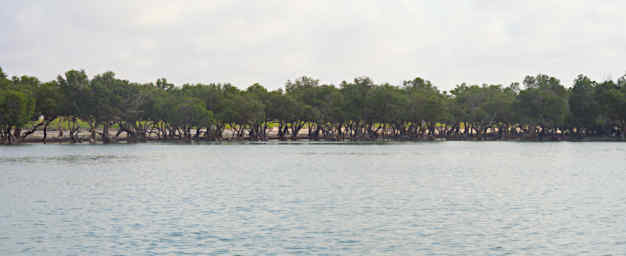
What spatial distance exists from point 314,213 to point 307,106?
119m

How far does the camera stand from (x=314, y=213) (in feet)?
105

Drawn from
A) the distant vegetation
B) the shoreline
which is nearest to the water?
the distant vegetation

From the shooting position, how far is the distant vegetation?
130750mm

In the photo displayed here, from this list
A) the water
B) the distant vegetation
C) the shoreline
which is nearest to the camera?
the water

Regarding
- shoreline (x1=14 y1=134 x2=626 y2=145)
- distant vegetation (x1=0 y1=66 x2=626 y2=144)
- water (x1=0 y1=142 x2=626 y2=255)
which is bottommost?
water (x1=0 y1=142 x2=626 y2=255)

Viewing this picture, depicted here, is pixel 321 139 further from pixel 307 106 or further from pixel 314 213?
pixel 314 213

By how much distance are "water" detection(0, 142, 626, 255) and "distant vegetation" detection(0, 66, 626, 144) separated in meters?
76.9

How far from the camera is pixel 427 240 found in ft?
81.3

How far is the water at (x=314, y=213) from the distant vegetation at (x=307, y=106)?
3030 inches

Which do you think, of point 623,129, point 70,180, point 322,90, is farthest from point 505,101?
point 70,180

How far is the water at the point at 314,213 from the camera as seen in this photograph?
23844 millimetres

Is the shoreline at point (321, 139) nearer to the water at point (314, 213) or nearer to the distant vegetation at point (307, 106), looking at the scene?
the distant vegetation at point (307, 106)

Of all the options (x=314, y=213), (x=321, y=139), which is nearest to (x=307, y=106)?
(x=321, y=139)

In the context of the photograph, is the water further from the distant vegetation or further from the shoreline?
the shoreline
